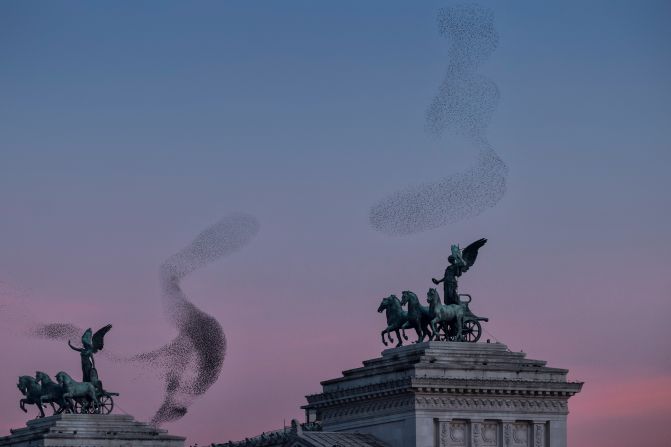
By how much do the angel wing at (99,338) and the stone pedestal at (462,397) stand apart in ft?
123

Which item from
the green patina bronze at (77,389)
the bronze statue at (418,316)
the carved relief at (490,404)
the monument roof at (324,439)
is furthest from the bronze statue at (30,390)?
the carved relief at (490,404)

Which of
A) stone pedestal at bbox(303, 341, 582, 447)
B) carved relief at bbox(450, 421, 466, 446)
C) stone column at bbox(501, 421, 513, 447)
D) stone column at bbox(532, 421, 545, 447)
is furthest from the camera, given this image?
stone column at bbox(532, 421, 545, 447)

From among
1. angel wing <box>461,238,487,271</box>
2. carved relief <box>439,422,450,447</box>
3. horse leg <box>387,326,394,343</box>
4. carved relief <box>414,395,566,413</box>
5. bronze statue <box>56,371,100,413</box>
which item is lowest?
carved relief <box>439,422,450,447</box>

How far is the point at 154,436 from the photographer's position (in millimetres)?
168750

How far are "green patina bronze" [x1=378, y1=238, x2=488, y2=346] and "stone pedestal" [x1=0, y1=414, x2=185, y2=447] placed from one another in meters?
39.9

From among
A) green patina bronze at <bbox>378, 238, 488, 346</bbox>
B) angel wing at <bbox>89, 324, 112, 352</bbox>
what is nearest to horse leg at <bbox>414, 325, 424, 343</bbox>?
green patina bronze at <bbox>378, 238, 488, 346</bbox>

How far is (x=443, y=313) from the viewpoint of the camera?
127 meters

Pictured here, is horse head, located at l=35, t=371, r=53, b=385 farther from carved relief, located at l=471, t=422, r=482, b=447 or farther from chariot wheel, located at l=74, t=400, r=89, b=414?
carved relief, located at l=471, t=422, r=482, b=447

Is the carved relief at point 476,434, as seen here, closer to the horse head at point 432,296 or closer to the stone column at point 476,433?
the stone column at point 476,433

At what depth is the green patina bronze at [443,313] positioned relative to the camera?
416 feet

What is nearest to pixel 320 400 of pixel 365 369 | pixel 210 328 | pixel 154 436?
pixel 365 369

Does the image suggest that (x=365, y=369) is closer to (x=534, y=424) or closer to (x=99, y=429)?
(x=534, y=424)

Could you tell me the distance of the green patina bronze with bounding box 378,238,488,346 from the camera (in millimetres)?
126938

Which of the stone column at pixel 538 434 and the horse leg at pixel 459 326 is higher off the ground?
the horse leg at pixel 459 326
